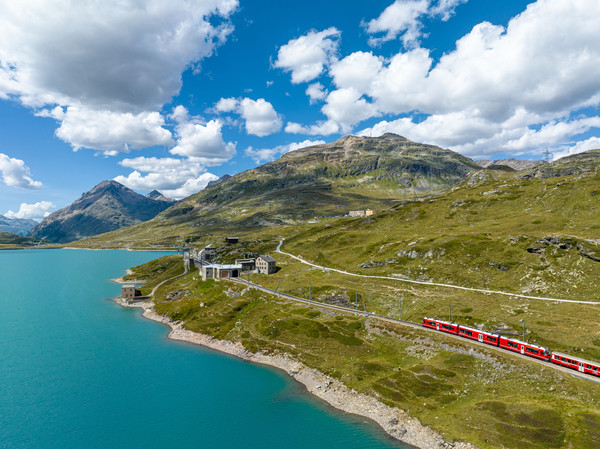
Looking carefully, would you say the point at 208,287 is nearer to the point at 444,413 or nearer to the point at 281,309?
the point at 281,309

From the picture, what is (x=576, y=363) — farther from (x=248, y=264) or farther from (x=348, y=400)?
(x=248, y=264)

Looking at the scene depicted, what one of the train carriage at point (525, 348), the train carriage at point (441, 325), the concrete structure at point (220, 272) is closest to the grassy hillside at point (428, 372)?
the train carriage at point (441, 325)

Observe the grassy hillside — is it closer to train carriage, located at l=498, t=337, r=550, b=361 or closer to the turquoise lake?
train carriage, located at l=498, t=337, r=550, b=361

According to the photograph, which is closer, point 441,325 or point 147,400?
point 147,400

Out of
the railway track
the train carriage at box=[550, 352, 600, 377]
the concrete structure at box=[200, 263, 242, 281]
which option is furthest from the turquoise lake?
the concrete structure at box=[200, 263, 242, 281]

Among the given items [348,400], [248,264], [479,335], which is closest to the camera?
[348,400]

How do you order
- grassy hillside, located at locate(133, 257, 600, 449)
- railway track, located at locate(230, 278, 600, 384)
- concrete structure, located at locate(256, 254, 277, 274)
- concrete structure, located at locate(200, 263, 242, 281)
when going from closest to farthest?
grassy hillside, located at locate(133, 257, 600, 449)
railway track, located at locate(230, 278, 600, 384)
concrete structure, located at locate(200, 263, 242, 281)
concrete structure, located at locate(256, 254, 277, 274)

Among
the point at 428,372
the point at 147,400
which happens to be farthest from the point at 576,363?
the point at 147,400
